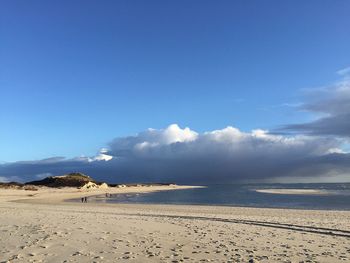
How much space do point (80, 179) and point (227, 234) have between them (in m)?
123

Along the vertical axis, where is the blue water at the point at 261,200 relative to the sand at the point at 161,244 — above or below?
above

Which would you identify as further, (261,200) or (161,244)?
(261,200)

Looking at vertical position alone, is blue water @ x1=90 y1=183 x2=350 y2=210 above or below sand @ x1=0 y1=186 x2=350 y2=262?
above

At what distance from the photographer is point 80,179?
5305 inches

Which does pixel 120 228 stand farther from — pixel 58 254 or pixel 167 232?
pixel 58 254

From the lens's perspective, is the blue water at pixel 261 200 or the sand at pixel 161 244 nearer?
the sand at pixel 161 244

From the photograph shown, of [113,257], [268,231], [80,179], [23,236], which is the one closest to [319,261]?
[113,257]

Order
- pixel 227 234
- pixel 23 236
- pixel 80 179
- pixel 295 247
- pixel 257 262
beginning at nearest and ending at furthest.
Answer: pixel 257 262, pixel 295 247, pixel 23 236, pixel 227 234, pixel 80 179

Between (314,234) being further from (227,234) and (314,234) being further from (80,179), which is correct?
(80,179)

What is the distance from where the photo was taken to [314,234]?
1852 cm

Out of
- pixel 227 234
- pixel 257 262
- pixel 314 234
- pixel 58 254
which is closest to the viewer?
pixel 257 262

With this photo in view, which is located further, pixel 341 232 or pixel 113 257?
pixel 341 232

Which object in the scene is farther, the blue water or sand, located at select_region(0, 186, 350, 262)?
the blue water

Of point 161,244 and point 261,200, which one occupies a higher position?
point 261,200
